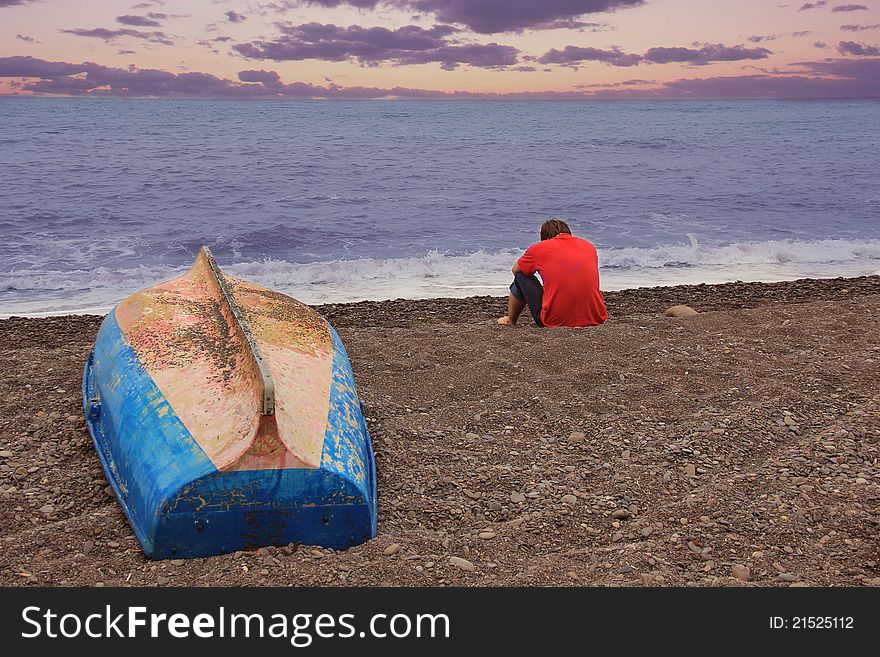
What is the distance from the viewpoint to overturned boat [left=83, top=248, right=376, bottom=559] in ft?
12.3

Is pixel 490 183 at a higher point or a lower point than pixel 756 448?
higher

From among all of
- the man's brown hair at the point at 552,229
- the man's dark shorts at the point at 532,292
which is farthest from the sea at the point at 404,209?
the man's brown hair at the point at 552,229

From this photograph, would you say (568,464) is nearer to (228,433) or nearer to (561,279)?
(228,433)

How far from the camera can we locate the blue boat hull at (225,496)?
373 cm

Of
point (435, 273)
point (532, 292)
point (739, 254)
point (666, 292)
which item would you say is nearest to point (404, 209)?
point (435, 273)

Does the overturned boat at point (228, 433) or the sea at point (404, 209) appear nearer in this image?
the overturned boat at point (228, 433)

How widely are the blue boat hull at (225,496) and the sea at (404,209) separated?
25.2ft

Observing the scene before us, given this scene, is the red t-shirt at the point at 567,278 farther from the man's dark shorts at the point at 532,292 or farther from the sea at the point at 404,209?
the sea at the point at 404,209

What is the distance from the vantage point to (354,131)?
51.3 metres

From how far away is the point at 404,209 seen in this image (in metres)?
22.2

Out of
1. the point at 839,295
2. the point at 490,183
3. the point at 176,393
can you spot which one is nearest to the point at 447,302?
the point at 839,295

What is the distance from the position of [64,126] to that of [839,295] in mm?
51935

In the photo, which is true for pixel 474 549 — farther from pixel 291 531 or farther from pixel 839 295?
pixel 839 295

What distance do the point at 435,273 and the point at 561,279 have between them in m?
6.83
